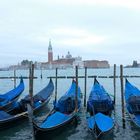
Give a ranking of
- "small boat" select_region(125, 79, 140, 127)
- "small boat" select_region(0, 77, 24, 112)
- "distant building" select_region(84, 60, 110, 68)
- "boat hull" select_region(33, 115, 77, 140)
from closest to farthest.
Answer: "boat hull" select_region(33, 115, 77, 140) → "small boat" select_region(125, 79, 140, 127) → "small boat" select_region(0, 77, 24, 112) → "distant building" select_region(84, 60, 110, 68)

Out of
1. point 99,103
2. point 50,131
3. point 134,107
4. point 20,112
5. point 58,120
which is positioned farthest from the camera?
point 20,112

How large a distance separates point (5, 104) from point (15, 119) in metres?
2.36

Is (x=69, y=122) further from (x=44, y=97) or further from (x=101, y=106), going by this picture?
(x=44, y=97)

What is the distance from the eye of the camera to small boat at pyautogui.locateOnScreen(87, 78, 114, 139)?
35.8 feet

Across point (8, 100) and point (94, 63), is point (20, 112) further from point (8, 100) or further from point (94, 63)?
point (94, 63)

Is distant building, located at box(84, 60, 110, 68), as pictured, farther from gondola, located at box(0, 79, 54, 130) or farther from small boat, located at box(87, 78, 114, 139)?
small boat, located at box(87, 78, 114, 139)

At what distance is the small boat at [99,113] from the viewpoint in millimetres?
10922

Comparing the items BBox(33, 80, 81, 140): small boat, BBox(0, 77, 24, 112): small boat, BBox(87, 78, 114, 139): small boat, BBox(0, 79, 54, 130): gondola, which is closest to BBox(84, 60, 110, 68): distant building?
BBox(0, 79, 54, 130): gondola

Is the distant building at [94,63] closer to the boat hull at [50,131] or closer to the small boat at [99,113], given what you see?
the small boat at [99,113]

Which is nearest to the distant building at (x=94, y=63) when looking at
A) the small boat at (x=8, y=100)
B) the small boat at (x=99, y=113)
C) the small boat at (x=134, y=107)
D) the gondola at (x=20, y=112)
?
the gondola at (x=20, y=112)

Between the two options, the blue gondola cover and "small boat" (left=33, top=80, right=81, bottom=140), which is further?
the blue gondola cover

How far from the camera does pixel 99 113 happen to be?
12492mm

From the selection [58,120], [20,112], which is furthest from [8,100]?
[58,120]

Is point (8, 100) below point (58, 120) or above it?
above
